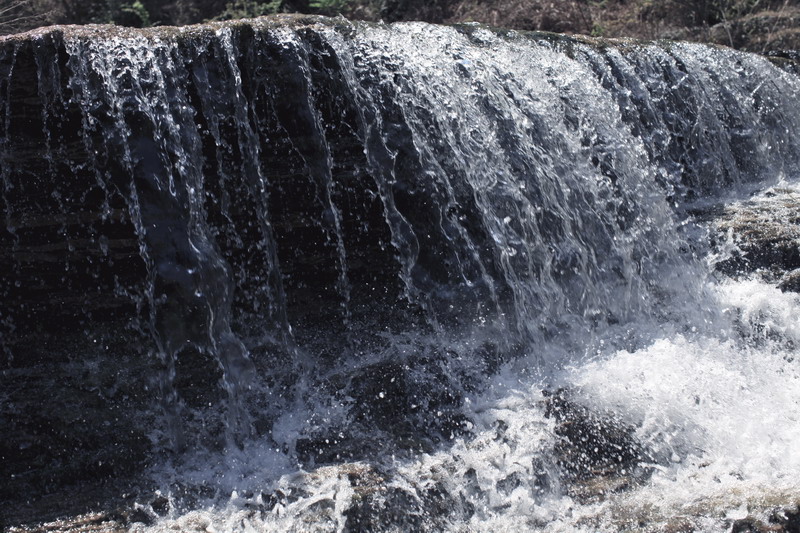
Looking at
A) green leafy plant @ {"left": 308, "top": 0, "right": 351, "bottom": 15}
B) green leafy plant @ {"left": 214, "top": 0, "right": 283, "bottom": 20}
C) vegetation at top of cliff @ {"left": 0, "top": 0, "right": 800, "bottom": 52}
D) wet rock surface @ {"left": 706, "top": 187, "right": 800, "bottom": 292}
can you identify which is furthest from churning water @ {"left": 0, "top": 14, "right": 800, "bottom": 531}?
vegetation at top of cliff @ {"left": 0, "top": 0, "right": 800, "bottom": 52}

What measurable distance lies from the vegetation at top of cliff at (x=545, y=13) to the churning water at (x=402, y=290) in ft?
15.8

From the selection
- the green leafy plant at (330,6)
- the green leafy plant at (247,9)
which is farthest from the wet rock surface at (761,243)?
the green leafy plant at (247,9)

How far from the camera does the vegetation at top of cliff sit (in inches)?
352

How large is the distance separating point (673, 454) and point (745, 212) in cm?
269

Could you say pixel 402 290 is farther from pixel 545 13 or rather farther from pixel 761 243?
pixel 545 13

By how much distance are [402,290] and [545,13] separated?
650 centimetres

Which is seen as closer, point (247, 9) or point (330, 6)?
point (247, 9)

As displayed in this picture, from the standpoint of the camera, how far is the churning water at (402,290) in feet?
10.4

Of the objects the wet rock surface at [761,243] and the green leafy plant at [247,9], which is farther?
the green leafy plant at [247,9]

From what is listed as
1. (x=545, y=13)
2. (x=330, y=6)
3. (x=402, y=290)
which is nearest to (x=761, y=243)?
(x=402, y=290)

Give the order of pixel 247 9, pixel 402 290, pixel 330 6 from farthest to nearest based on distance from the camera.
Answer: pixel 330 6 < pixel 247 9 < pixel 402 290

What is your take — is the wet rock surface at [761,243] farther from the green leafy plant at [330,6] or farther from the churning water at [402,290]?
the green leafy plant at [330,6]

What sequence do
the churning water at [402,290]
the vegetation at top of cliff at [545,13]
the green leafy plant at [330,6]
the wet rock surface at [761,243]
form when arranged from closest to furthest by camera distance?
the churning water at [402,290] < the wet rock surface at [761,243] < the vegetation at top of cliff at [545,13] < the green leafy plant at [330,6]

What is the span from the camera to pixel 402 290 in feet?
14.4
